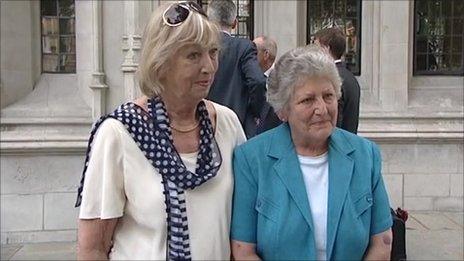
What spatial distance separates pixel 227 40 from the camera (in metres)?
4.11

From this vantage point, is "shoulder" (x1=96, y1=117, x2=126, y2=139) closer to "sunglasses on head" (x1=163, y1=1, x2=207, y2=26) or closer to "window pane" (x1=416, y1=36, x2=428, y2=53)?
"sunglasses on head" (x1=163, y1=1, x2=207, y2=26)

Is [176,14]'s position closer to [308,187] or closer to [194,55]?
[194,55]

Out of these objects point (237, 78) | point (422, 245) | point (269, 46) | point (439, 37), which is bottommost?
point (422, 245)

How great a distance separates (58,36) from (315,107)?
5.81 metres

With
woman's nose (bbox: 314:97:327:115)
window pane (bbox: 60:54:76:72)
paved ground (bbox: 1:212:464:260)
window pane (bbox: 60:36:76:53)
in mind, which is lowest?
paved ground (bbox: 1:212:464:260)

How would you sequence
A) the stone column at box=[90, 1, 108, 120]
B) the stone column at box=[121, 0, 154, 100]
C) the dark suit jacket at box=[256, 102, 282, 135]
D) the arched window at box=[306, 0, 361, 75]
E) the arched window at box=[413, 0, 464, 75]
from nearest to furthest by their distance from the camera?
the dark suit jacket at box=[256, 102, 282, 135] < the stone column at box=[121, 0, 154, 100] < the stone column at box=[90, 1, 108, 120] < the arched window at box=[306, 0, 361, 75] < the arched window at box=[413, 0, 464, 75]

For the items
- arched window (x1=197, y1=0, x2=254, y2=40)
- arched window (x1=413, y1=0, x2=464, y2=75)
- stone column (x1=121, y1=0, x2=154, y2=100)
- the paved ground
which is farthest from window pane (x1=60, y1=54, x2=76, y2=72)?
arched window (x1=413, y1=0, x2=464, y2=75)

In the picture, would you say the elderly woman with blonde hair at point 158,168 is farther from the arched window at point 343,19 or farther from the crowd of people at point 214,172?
the arched window at point 343,19

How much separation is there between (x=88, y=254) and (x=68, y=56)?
5.75 m

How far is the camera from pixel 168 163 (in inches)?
73.8

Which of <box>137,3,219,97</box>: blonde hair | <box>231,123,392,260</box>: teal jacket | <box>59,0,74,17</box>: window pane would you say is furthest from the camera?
<box>59,0,74,17</box>: window pane

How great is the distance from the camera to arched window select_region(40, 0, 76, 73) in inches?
285

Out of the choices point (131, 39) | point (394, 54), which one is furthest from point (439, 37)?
point (131, 39)

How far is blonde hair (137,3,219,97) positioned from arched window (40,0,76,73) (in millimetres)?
5637
